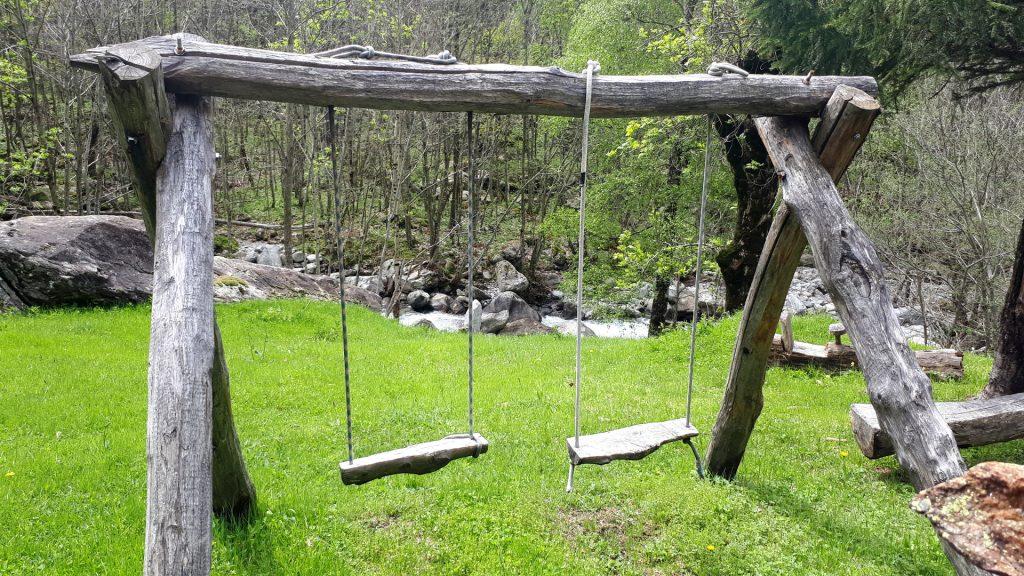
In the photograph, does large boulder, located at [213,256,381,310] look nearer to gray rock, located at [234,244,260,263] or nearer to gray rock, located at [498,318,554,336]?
gray rock, located at [498,318,554,336]

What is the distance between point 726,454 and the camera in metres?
4.82

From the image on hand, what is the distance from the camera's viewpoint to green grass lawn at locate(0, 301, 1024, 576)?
3809 mm

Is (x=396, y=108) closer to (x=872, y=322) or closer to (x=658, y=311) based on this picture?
(x=872, y=322)

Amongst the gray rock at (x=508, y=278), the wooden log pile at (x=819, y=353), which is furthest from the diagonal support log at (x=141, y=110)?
the gray rock at (x=508, y=278)

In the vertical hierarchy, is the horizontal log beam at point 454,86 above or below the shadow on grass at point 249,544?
above

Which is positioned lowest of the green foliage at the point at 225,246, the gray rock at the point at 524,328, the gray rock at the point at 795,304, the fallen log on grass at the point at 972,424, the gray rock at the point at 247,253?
the gray rock at the point at 524,328

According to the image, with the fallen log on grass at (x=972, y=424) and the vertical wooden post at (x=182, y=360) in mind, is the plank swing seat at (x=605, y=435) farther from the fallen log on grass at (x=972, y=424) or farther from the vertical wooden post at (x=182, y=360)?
the vertical wooden post at (x=182, y=360)

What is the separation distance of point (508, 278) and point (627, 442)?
53.0 feet

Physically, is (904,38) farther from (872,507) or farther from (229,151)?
(229,151)

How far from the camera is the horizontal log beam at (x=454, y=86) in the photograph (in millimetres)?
3086

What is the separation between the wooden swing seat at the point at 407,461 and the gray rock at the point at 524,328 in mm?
11513

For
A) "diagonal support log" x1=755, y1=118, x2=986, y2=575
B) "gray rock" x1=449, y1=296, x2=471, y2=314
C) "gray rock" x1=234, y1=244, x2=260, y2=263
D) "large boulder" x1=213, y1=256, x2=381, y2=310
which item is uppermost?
"diagonal support log" x1=755, y1=118, x2=986, y2=575

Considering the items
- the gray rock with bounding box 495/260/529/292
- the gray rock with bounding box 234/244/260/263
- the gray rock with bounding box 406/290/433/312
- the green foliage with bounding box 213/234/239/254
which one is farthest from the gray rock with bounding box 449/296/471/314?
the green foliage with bounding box 213/234/239/254

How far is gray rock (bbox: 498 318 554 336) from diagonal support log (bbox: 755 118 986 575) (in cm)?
1188
